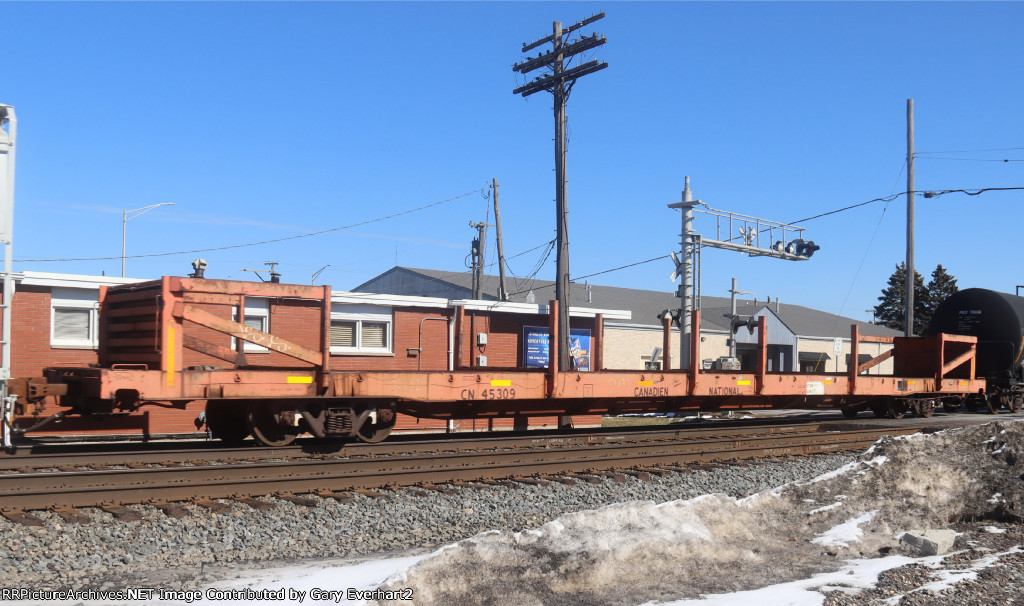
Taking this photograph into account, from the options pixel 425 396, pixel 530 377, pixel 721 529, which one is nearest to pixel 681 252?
pixel 530 377

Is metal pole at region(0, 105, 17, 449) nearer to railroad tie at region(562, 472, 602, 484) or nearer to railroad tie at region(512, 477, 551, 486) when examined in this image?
railroad tie at region(512, 477, 551, 486)

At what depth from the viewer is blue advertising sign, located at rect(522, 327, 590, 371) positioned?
2109 cm

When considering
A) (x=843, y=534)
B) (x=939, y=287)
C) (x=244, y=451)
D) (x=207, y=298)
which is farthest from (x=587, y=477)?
(x=939, y=287)

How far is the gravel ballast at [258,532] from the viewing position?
5641 millimetres

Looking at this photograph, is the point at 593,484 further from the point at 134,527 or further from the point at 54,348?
the point at 54,348

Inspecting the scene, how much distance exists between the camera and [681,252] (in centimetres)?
2336

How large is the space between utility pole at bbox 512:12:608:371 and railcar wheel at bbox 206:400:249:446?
8943 millimetres

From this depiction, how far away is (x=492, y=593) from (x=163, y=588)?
6.93ft

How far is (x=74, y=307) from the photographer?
→ 15570mm

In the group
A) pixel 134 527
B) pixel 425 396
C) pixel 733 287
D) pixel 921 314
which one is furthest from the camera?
pixel 921 314

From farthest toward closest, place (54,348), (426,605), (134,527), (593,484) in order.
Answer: (54,348), (593,484), (134,527), (426,605)

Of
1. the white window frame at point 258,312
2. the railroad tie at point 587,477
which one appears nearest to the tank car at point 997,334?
the railroad tie at point 587,477

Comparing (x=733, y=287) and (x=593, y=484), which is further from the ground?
(x=733, y=287)

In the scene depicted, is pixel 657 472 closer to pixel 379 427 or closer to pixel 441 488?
pixel 441 488
